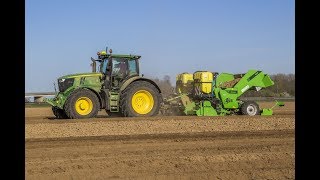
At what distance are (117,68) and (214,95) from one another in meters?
4.42

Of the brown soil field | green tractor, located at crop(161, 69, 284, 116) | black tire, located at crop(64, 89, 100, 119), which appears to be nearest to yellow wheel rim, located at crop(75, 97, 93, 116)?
black tire, located at crop(64, 89, 100, 119)

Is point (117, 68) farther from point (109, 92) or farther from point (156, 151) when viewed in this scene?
point (156, 151)

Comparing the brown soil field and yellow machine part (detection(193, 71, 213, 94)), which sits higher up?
yellow machine part (detection(193, 71, 213, 94))

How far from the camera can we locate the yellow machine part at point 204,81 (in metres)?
18.0

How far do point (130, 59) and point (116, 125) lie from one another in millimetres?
3874

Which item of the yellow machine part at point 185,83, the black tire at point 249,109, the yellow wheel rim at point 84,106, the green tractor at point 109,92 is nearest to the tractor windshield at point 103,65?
the green tractor at point 109,92

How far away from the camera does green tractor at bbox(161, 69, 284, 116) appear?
17.5m

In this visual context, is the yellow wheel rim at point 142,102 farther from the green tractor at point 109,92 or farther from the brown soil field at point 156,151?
the brown soil field at point 156,151

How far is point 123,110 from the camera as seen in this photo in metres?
15.3

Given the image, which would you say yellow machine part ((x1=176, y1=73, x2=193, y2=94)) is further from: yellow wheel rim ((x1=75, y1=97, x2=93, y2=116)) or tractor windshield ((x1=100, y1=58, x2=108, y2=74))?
yellow wheel rim ((x1=75, y1=97, x2=93, y2=116))

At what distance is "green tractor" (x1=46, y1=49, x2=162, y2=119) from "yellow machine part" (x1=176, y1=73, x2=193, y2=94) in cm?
296
